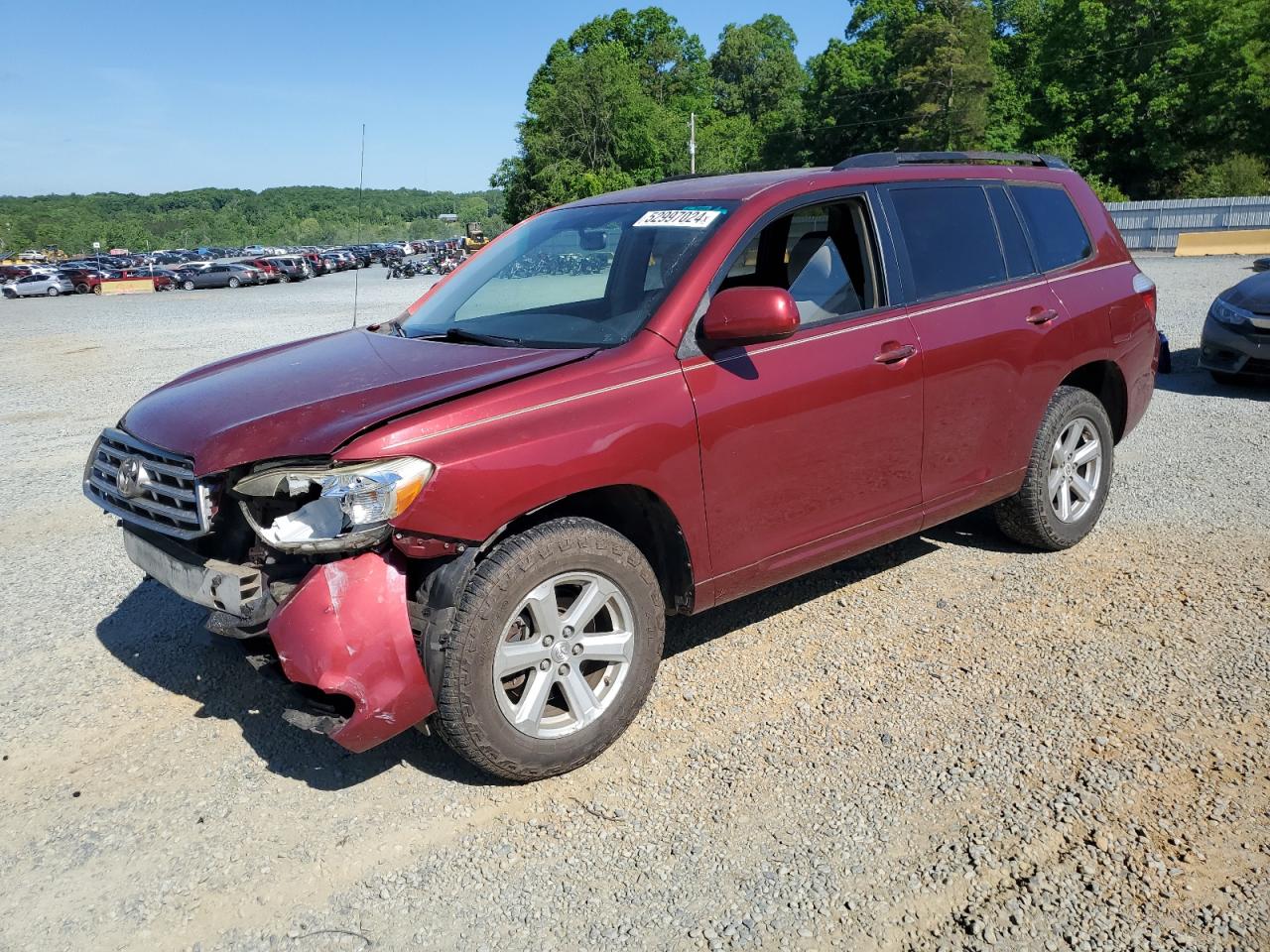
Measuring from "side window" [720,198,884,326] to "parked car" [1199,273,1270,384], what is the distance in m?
6.30

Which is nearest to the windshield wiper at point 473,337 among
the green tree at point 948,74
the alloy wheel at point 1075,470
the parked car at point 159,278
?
the alloy wheel at point 1075,470

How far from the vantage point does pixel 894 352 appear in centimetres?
412

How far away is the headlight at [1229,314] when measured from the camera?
29.3ft

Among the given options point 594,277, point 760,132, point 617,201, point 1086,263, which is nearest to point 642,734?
point 594,277

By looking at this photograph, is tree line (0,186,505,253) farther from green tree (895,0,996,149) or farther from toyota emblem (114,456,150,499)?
toyota emblem (114,456,150,499)

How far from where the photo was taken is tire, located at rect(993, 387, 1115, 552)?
16.3 feet

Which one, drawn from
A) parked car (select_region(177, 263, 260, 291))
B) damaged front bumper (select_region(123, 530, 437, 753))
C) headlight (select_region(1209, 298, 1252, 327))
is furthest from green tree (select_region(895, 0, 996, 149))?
damaged front bumper (select_region(123, 530, 437, 753))

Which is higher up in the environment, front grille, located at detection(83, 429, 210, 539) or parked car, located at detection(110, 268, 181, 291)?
parked car, located at detection(110, 268, 181, 291)

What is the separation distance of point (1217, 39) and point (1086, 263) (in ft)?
196

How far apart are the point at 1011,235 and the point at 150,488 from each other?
3933mm

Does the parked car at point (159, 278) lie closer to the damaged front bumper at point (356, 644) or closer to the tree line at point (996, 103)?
the tree line at point (996, 103)

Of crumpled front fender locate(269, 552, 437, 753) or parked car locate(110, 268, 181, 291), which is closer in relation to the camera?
crumpled front fender locate(269, 552, 437, 753)

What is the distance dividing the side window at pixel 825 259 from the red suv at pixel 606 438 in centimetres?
1

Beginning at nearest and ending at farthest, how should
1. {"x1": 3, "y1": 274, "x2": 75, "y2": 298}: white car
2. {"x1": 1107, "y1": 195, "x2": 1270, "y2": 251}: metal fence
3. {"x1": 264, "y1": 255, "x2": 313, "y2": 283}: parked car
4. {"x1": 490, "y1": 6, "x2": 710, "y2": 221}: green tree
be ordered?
{"x1": 1107, "y1": 195, "x2": 1270, "y2": 251}: metal fence
{"x1": 3, "y1": 274, "x2": 75, "y2": 298}: white car
{"x1": 264, "y1": 255, "x2": 313, "y2": 283}: parked car
{"x1": 490, "y1": 6, "x2": 710, "y2": 221}: green tree
